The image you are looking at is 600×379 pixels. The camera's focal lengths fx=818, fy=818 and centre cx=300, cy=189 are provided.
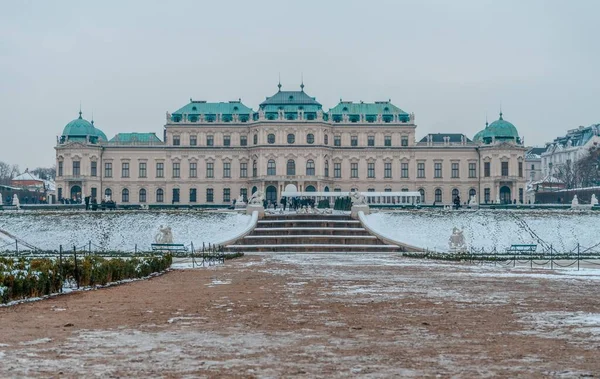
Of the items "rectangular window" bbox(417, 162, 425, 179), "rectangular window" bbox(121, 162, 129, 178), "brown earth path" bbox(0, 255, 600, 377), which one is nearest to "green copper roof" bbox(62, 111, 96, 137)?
"rectangular window" bbox(121, 162, 129, 178)

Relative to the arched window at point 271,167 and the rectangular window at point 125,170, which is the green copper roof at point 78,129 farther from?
the arched window at point 271,167

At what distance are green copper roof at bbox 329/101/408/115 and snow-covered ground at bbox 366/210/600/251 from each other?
33882mm

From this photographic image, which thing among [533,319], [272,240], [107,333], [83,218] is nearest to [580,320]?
[533,319]

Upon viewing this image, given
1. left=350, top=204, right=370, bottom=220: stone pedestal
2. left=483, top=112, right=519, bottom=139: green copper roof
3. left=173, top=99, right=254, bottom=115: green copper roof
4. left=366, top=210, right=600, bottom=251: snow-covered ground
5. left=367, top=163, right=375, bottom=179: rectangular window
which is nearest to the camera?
left=366, top=210, right=600, bottom=251: snow-covered ground

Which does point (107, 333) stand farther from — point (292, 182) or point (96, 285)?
point (292, 182)

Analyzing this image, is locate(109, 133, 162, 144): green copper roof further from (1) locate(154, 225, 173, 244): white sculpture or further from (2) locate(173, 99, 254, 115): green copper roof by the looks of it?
(1) locate(154, 225, 173, 244): white sculpture

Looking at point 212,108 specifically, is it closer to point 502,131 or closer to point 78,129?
point 78,129

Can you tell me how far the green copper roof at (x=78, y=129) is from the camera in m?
91.2

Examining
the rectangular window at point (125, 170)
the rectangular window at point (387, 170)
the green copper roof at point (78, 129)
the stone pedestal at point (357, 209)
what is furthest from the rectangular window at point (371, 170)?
the stone pedestal at point (357, 209)

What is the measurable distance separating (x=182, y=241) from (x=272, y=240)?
226 inches

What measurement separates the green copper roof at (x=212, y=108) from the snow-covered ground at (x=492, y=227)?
37891 millimetres

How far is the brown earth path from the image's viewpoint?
11148 millimetres

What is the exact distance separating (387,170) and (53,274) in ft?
246

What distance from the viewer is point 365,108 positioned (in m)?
94.6
